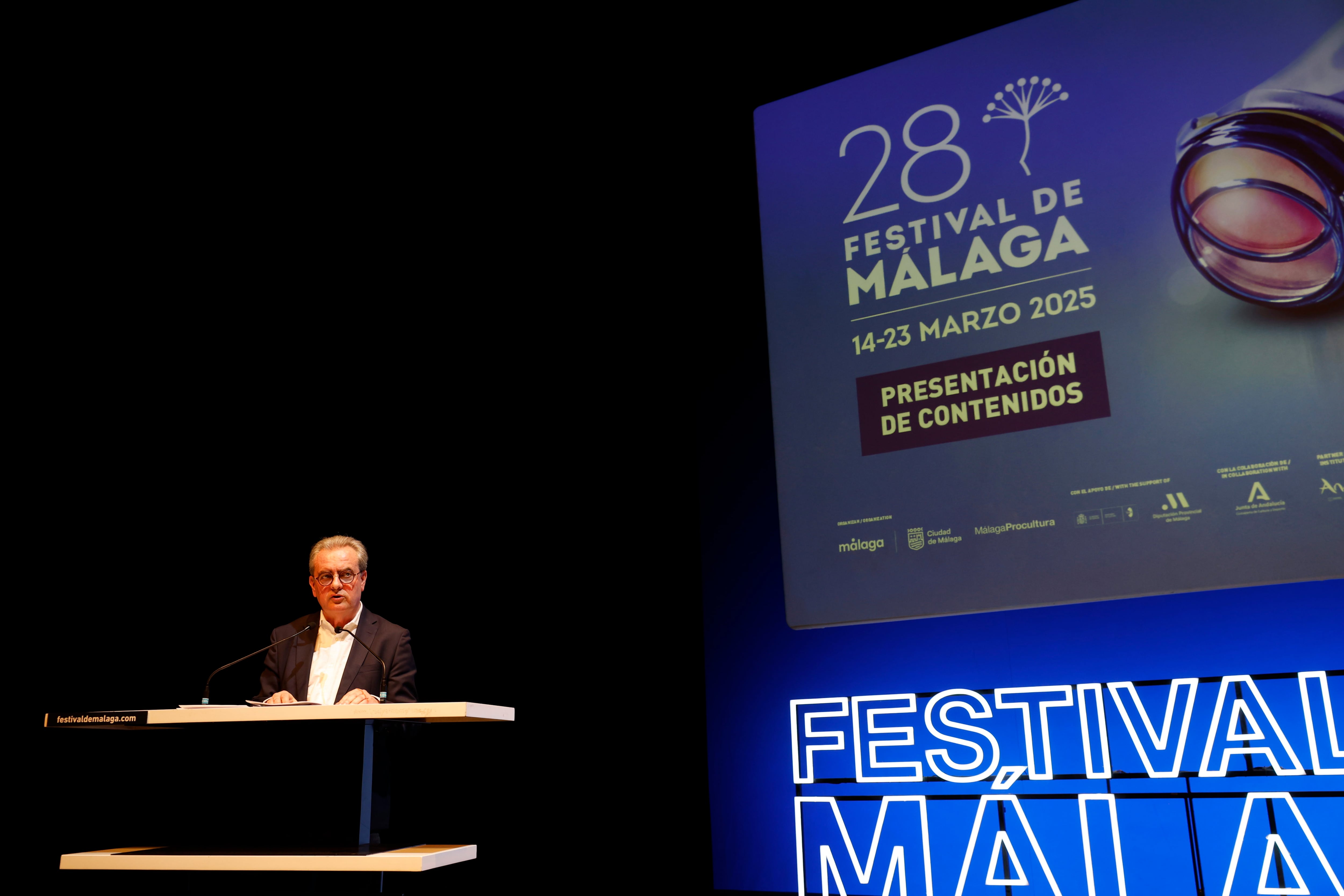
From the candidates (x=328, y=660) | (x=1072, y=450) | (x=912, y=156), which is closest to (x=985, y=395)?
(x=1072, y=450)

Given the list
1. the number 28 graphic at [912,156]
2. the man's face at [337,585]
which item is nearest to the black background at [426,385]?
the number 28 graphic at [912,156]

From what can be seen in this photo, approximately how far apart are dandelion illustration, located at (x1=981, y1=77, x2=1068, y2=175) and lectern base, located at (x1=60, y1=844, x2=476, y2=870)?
2606 millimetres

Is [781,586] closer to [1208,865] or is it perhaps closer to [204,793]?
[1208,865]

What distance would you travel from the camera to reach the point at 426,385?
4004 millimetres

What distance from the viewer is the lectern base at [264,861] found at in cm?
207

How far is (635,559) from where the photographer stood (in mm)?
3656

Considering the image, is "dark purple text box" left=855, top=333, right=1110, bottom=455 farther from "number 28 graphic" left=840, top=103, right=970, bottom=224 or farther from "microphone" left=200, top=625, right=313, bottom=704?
"microphone" left=200, top=625, right=313, bottom=704

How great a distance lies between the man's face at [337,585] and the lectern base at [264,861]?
0.83 meters

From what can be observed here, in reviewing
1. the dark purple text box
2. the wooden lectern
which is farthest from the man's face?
the dark purple text box

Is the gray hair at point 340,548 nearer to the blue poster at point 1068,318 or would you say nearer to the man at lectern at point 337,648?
the man at lectern at point 337,648

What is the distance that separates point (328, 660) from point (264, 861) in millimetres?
825

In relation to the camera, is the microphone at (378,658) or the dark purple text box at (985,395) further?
the dark purple text box at (985,395)

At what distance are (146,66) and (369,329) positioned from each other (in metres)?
1.25

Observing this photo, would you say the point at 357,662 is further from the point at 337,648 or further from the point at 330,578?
the point at 330,578
